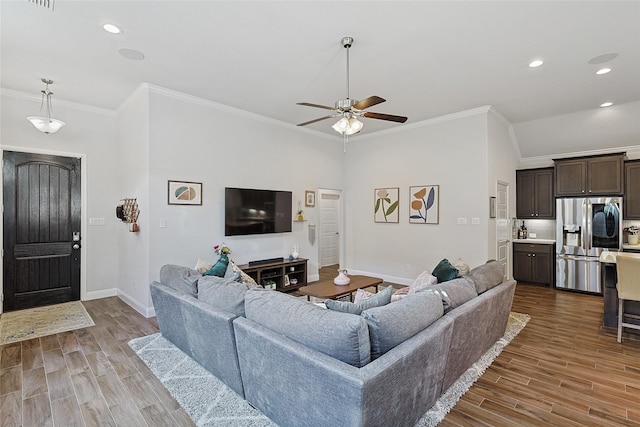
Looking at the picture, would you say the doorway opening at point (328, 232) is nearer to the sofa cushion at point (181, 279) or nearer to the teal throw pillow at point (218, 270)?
the teal throw pillow at point (218, 270)

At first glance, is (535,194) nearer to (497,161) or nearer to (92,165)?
(497,161)

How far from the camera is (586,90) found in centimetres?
435

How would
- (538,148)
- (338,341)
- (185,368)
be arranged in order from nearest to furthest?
(338,341), (185,368), (538,148)

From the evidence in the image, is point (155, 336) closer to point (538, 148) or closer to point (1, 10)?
point (1, 10)

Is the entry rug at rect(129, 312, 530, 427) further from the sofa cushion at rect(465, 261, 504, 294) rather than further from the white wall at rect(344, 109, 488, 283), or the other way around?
the white wall at rect(344, 109, 488, 283)

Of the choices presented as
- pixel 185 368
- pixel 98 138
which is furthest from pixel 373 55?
pixel 98 138

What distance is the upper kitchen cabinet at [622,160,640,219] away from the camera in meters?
5.25

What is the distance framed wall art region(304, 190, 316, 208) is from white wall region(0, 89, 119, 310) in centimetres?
329

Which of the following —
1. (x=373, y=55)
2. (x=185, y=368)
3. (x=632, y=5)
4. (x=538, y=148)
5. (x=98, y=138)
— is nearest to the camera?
(x=632, y=5)

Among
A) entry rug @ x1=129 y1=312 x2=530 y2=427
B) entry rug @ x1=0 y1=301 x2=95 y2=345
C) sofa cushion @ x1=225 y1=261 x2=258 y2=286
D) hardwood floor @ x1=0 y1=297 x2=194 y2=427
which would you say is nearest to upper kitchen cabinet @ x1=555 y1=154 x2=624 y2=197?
entry rug @ x1=129 y1=312 x2=530 y2=427

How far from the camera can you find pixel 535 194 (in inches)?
247

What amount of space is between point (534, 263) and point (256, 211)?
5.38 m

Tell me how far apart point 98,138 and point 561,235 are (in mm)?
8215

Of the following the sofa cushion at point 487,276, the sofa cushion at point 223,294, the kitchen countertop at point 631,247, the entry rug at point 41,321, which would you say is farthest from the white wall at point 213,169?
the kitchen countertop at point 631,247
